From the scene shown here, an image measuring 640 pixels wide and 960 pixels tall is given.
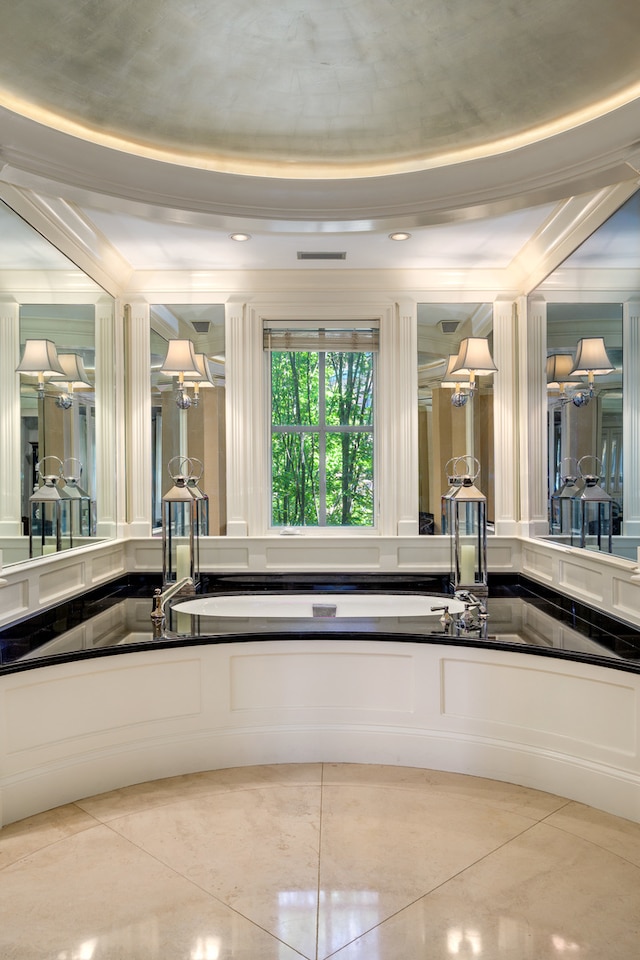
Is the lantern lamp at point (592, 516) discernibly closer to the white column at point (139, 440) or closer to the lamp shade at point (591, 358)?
the lamp shade at point (591, 358)

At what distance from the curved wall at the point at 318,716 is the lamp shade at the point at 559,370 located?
148 centimetres

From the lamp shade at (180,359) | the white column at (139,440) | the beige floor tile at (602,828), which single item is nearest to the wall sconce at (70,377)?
the lamp shade at (180,359)

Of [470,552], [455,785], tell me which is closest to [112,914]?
[455,785]

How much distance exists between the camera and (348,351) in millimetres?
4535

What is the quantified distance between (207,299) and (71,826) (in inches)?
126

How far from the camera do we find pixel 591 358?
10.1 feet

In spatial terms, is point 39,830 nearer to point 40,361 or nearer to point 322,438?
point 40,361

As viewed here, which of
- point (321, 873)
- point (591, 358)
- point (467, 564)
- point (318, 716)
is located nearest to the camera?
point (321, 873)

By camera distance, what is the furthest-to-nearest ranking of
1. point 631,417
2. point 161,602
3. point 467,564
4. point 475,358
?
point 475,358, point 467,564, point 161,602, point 631,417

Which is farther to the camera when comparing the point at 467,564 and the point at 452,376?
the point at 452,376

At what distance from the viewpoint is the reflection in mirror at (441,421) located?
4.41 meters

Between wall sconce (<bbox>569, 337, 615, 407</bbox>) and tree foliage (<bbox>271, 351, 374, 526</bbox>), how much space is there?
1.61m

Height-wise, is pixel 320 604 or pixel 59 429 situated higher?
pixel 59 429

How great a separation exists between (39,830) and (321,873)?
104 centimetres
